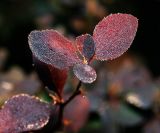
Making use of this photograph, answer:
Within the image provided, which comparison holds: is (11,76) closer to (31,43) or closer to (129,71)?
(129,71)

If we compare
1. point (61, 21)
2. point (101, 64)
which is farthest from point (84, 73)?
point (61, 21)

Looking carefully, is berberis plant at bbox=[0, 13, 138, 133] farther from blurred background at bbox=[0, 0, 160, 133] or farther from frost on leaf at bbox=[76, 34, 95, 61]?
blurred background at bbox=[0, 0, 160, 133]

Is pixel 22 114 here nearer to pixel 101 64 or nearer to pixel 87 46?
pixel 87 46

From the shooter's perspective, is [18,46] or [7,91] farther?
[18,46]

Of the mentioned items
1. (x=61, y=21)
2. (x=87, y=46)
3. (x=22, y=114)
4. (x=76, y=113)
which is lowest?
(x=61, y=21)

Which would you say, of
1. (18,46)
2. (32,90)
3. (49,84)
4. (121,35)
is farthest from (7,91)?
(18,46)

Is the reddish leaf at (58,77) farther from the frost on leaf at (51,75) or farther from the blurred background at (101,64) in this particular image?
the blurred background at (101,64)

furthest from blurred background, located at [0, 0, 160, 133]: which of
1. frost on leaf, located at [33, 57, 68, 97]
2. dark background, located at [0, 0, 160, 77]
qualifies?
frost on leaf, located at [33, 57, 68, 97]
